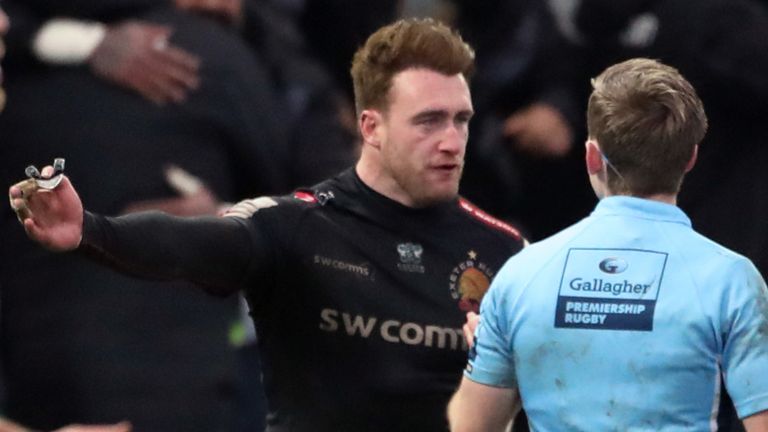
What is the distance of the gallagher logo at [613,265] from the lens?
4.63 metres

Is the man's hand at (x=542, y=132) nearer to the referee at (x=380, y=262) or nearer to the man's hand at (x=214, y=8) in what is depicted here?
the man's hand at (x=214, y=8)

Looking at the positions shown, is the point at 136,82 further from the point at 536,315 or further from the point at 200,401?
the point at 536,315

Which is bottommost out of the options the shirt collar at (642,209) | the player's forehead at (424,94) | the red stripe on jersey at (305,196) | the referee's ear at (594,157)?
the red stripe on jersey at (305,196)

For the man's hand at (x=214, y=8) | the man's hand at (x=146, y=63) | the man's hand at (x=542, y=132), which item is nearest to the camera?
the man's hand at (x=146, y=63)

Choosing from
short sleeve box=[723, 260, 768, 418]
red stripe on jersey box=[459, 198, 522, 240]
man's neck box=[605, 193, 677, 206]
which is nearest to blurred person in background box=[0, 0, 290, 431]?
red stripe on jersey box=[459, 198, 522, 240]

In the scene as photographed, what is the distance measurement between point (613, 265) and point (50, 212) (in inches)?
48.8

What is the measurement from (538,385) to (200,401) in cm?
272

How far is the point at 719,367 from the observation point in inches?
179

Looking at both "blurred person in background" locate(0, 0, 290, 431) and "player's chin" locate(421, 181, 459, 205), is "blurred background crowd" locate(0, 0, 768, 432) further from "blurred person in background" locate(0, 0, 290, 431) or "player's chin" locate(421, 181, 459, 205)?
"player's chin" locate(421, 181, 459, 205)

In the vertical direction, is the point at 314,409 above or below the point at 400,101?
below

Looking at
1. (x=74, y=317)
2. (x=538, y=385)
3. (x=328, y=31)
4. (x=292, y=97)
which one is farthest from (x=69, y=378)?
(x=538, y=385)

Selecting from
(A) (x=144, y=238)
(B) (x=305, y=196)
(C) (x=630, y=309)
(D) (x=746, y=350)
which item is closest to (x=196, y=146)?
(B) (x=305, y=196)

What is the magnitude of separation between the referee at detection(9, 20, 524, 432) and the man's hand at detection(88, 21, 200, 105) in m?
1.41

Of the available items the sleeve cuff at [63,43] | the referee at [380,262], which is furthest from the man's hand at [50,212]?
the sleeve cuff at [63,43]
